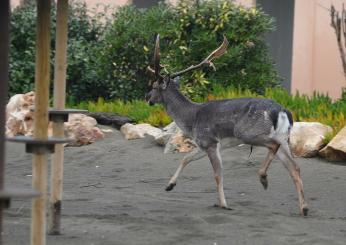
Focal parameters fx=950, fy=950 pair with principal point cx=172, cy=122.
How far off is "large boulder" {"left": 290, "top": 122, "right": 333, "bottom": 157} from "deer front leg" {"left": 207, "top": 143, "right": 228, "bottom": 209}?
267 cm

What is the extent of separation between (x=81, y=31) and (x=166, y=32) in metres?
2.95

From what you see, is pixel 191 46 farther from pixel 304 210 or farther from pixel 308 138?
pixel 304 210

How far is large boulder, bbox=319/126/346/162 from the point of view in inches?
498

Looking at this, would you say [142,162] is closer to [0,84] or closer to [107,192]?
[107,192]

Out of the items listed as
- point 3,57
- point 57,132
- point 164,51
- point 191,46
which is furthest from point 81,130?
point 3,57

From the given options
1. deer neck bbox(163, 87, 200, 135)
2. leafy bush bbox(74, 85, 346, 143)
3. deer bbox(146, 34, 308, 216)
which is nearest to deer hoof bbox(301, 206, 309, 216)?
deer bbox(146, 34, 308, 216)

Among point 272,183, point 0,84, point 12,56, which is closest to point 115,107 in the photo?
point 12,56

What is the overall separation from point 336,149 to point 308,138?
61 cm

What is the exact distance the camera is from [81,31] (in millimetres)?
18984

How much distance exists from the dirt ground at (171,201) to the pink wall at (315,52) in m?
5.62

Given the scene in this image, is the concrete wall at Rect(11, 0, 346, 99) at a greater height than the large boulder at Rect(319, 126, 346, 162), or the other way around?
the concrete wall at Rect(11, 0, 346, 99)

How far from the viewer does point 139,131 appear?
15.2 m

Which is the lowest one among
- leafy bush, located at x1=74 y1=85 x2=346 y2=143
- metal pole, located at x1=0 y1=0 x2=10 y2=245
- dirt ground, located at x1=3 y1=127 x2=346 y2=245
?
dirt ground, located at x1=3 y1=127 x2=346 y2=245

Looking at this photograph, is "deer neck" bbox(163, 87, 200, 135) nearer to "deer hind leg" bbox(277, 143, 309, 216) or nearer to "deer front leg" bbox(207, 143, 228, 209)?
"deer front leg" bbox(207, 143, 228, 209)
